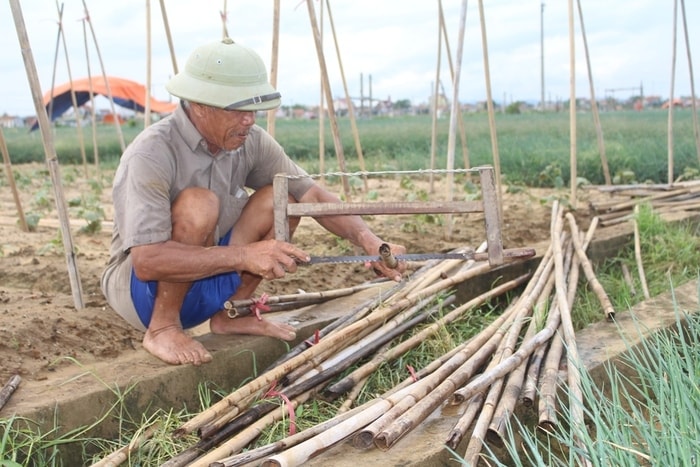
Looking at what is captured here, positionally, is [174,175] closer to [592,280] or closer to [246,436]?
[246,436]

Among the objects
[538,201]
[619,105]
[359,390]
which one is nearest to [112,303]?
[359,390]

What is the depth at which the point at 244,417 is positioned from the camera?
273cm

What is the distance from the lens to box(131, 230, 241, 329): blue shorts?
3160mm

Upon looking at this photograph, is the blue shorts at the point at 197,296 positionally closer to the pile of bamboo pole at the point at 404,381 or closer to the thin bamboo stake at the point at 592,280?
the pile of bamboo pole at the point at 404,381

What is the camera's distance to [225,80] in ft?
9.83

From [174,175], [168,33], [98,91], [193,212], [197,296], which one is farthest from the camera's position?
[98,91]

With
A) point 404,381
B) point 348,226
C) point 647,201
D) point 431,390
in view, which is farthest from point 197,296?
point 647,201

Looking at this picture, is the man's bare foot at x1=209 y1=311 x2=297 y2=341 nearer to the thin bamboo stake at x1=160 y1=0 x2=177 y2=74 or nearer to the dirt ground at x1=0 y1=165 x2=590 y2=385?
the dirt ground at x1=0 y1=165 x2=590 y2=385

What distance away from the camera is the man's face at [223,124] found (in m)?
3.02

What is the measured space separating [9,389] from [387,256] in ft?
4.60

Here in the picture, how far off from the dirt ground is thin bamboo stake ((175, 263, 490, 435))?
73 cm

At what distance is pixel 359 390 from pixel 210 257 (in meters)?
0.76

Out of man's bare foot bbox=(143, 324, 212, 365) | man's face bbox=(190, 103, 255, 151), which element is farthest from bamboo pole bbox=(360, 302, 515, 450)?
man's face bbox=(190, 103, 255, 151)

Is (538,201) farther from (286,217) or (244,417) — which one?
(244,417)
